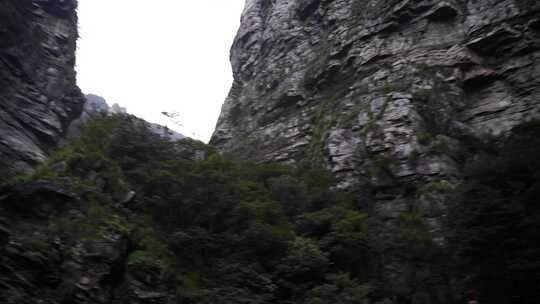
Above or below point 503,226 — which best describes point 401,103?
above

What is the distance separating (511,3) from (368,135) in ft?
37.3

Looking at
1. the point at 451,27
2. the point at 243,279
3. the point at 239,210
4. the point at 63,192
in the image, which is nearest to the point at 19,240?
the point at 63,192

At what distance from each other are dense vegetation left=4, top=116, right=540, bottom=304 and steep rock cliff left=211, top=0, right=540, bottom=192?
3.10 m

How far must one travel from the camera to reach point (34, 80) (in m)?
31.2

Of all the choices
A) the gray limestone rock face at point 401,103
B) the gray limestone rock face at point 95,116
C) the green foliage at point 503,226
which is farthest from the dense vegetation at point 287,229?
the gray limestone rock face at point 95,116

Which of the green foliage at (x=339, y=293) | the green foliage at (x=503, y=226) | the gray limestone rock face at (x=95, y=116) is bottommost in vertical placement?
the green foliage at (x=339, y=293)

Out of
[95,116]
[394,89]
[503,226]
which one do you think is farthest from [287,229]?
[394,89]

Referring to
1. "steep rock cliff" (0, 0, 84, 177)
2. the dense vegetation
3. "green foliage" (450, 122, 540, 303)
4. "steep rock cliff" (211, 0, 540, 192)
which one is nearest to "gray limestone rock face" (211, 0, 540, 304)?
"steep rock cliff" (211, 0, 540, 192)

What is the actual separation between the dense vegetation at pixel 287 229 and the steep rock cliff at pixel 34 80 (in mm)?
7234

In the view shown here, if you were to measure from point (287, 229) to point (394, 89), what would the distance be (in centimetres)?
1294

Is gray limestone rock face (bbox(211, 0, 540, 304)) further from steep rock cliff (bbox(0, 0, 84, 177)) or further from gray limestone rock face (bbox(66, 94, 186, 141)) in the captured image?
steep rock cliff (bbox(0, 0, 84, 177))

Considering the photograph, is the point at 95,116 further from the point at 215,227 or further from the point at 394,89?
the point at 394,89

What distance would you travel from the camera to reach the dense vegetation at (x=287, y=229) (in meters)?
13.2

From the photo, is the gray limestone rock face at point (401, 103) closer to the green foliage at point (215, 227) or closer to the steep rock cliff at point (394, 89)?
the steep rock cliff at point (394, 89)
